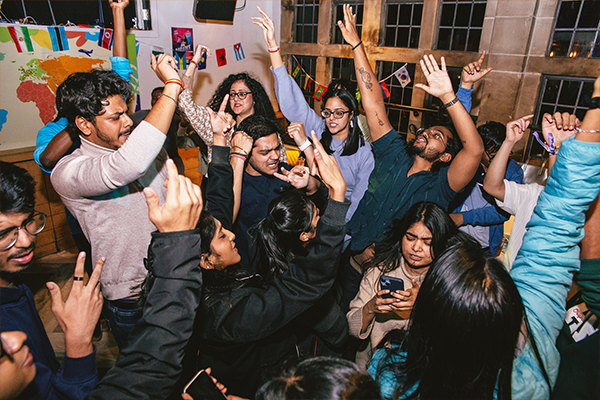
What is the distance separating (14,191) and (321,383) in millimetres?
1112

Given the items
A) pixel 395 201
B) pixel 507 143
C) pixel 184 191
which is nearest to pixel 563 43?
pixel 507 143

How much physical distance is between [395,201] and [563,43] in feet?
13.5

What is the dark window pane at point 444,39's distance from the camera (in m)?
5.28

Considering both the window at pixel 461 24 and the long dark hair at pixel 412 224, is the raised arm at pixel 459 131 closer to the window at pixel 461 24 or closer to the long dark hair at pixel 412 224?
the long dark hair at pixel 412 224

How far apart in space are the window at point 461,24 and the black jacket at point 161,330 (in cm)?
553

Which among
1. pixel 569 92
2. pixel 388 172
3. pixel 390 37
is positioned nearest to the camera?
pixel 388 172

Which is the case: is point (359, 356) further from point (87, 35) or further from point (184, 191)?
point (87, 35)

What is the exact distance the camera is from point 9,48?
11.5ft

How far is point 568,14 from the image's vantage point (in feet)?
14.1

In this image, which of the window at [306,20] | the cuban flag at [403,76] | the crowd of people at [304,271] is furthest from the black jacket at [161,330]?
the window at [306,20]

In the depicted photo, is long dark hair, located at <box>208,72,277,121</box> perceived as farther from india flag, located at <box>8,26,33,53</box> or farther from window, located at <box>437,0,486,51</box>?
window, located at <box>437,0,486,51</box>

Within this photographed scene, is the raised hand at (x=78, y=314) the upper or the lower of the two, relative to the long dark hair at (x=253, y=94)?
lower

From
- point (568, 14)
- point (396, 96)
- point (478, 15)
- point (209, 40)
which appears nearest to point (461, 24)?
point (478, 15)

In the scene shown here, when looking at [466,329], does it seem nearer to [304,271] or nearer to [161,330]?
[304,271]
